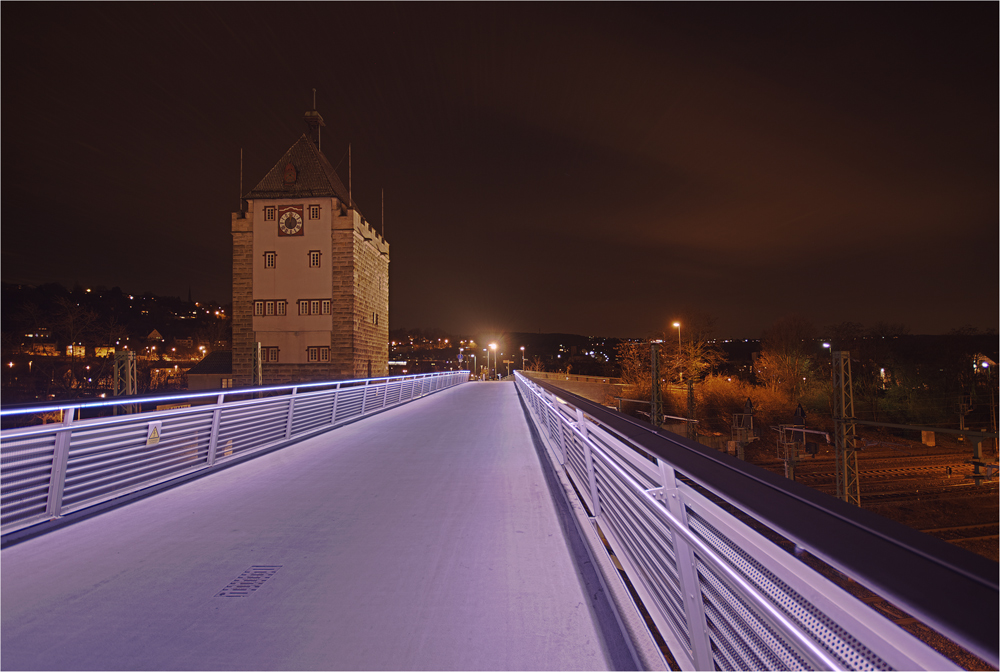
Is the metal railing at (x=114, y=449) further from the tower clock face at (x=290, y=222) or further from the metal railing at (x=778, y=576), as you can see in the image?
the tower clock face at (x=290, y=222)

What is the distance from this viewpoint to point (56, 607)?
3.08m

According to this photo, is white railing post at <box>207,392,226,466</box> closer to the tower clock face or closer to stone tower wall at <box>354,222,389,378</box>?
stone tower wall at <box>354,222,389,378</box>

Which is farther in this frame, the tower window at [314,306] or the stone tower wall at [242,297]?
the stone tower wall at [242,297]

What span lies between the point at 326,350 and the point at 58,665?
1490 inches

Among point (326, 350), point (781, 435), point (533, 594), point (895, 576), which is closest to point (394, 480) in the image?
point (533, 594)

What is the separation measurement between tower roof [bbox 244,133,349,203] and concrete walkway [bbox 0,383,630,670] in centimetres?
3925

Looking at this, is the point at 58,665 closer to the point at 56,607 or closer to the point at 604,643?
the point at 56,607

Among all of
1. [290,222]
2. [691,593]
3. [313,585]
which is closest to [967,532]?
[691,593]

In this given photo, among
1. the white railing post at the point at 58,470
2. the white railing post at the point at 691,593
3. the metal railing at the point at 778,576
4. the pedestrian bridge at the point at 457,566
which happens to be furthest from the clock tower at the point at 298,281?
the white railing post at the point at 691,593

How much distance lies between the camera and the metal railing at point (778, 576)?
1.06 meters

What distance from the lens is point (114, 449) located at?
541cm

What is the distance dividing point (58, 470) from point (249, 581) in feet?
9.10

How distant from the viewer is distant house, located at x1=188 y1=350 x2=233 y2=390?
4356cm

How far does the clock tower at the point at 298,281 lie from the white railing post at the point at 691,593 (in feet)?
123
